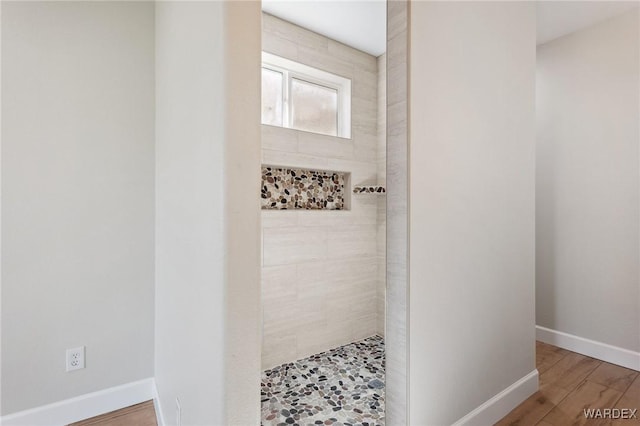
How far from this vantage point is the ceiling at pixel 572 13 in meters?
2.30

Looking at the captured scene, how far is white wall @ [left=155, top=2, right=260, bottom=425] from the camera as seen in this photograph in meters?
0.85

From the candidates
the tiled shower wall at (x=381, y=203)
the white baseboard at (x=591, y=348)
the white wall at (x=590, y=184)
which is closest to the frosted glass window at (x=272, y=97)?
the tiled shower wall at (x=381, y=203)

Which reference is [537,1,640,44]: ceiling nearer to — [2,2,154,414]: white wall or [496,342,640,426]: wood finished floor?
[496,342,640,426]: wood finished floor

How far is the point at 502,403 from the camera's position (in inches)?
69.2

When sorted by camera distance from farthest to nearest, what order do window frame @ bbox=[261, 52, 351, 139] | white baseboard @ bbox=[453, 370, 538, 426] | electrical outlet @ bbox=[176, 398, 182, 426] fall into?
window frame @ bbox=[261, 52, 351, 139] → white baseboard @ bbox=[453, 370, 538, 426] → electrical outlet @ bbox=[176, 398, 182, 426]

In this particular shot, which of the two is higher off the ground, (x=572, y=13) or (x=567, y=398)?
(x=572, y=13)

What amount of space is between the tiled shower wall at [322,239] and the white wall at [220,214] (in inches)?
48.0

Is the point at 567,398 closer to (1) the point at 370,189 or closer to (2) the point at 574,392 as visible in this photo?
(2) the point at 574,392

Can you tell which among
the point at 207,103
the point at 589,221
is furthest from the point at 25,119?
the point at 589,221

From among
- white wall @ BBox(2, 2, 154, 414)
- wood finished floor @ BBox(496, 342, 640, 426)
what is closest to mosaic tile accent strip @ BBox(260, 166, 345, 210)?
white wall @ BBox(2, 2, 154, 414)

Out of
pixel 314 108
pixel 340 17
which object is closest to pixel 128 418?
pixel 314 108

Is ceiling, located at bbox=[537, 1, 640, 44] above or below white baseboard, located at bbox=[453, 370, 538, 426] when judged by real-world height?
above

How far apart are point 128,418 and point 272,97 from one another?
2.39m

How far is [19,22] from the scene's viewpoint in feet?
5.41
